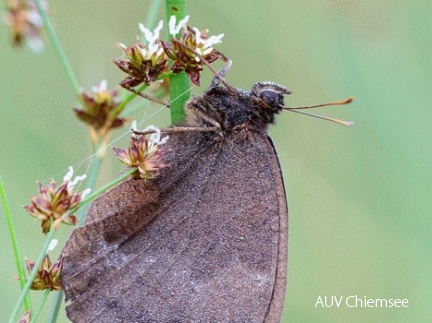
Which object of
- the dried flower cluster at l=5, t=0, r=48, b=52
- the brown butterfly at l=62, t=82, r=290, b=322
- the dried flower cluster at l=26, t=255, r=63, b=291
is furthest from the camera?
the brown butterfly at l=62, t=82, r=290, b=322

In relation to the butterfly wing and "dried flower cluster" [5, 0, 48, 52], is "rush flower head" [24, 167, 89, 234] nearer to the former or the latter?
the butterfly wing

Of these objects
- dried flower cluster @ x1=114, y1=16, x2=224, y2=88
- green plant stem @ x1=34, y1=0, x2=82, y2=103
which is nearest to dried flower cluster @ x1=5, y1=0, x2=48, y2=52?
green plant stem @ x1=34, y1=0, x2=82, y2=103

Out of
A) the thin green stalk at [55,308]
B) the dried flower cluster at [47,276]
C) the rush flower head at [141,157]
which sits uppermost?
the rush flower head at [141,157]

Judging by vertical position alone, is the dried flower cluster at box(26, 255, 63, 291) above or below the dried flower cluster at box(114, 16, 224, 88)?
below

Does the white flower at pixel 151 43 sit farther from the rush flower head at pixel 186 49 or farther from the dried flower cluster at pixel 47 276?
the dried flower cluster at pixel 47 276

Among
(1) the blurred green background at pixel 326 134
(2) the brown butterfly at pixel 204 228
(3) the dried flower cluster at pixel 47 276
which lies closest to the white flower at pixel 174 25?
(2) the brown butterfly at pixel 204 228

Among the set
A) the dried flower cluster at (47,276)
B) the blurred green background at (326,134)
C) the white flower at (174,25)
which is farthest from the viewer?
the blurred green background at (326,134)

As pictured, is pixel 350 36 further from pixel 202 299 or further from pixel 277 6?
pixel 202 299

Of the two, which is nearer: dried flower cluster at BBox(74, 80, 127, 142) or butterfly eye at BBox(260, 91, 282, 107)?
dried flower cluster at BBox(74, 80, 127, 142)
